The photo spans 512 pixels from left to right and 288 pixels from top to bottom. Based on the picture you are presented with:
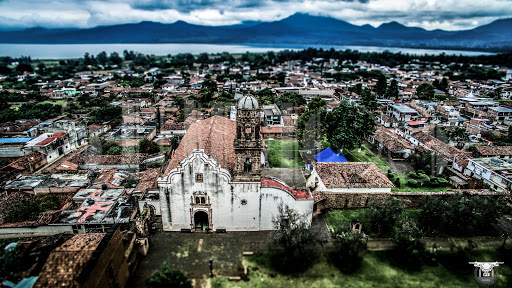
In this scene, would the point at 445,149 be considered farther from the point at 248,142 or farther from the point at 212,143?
the point at 212,143

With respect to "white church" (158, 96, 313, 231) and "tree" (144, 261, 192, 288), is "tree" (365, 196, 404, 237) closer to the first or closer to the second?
"white church" (158, 96, 313, 231)

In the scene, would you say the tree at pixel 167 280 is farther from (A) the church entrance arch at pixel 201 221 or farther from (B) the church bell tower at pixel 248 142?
(B) the church bell tower at pixel 248 142

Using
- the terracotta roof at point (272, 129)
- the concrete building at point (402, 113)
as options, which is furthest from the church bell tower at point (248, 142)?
the concrete building at point (402, 113)

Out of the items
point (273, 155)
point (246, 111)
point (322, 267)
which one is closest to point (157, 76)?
point (273, 155)

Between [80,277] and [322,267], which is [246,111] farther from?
→ [80,277]

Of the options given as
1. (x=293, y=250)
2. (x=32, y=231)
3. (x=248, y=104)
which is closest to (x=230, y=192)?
(x=293, y=250)

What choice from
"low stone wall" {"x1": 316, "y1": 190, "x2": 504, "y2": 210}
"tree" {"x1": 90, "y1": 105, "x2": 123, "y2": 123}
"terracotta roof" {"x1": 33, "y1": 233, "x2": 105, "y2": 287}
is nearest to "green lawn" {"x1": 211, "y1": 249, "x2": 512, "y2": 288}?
"low stone wall" {"x1": 316, "y1": 190, "x2": 504, "y2": 210}
